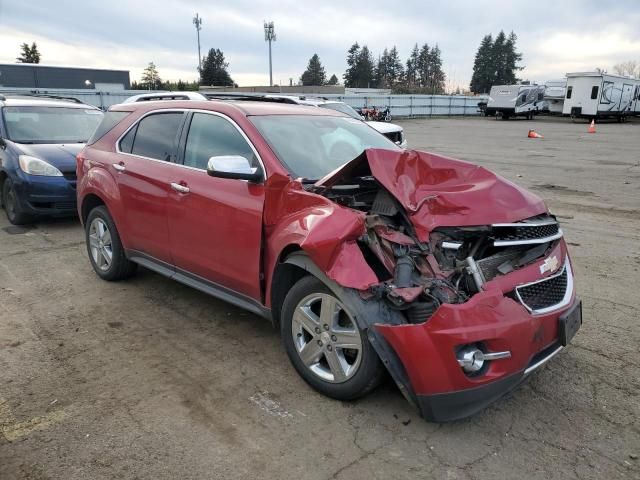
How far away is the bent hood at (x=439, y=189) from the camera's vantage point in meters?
2.99

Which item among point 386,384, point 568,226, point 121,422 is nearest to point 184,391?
point 121,422

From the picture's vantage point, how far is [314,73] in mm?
111750

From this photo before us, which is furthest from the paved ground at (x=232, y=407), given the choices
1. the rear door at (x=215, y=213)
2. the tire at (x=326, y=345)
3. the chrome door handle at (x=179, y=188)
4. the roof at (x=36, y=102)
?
the roof at (x=36, y=102)

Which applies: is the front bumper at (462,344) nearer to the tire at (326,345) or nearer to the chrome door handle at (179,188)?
the tire at (326,345)

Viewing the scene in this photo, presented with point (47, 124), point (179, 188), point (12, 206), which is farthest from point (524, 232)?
point (47, 124)

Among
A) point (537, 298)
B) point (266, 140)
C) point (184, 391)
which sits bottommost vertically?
point (184, 391)

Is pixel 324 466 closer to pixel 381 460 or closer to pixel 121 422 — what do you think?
pixel 381 460

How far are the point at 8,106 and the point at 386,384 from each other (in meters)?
7.99

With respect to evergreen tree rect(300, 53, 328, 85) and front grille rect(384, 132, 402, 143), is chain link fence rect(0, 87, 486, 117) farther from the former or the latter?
evergreen tree rect(300, 53, 328, 85)

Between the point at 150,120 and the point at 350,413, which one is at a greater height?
the point at 150,120

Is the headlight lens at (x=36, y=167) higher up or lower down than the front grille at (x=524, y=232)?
lower down

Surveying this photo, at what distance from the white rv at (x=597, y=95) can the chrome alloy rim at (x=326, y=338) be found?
35.9 metres

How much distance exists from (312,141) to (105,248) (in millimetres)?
2608

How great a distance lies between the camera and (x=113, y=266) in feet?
17.2
